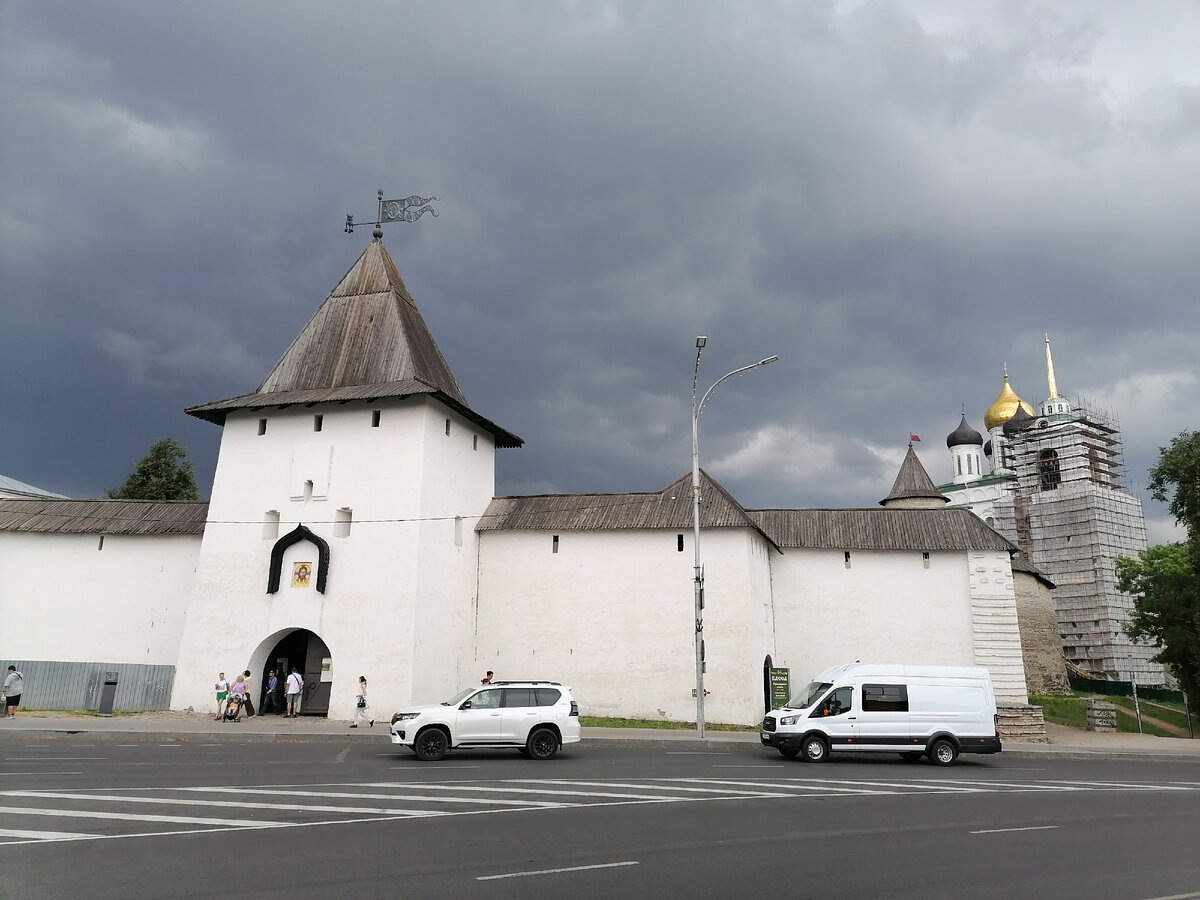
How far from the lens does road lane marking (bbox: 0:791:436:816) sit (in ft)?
33.2

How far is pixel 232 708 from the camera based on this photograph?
82.7 ft

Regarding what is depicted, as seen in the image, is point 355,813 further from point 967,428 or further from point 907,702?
point 967,428

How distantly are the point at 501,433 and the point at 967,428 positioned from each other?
70.0 meters

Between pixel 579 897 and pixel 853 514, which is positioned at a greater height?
pixel 853 514

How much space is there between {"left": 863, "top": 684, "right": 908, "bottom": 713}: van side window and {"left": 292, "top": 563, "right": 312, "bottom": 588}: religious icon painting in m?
18.5

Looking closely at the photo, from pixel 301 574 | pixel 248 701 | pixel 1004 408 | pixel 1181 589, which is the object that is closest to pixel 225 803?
pixel 248 701

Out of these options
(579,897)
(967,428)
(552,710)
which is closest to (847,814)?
(579,897)

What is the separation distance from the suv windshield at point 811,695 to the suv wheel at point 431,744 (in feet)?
26.5

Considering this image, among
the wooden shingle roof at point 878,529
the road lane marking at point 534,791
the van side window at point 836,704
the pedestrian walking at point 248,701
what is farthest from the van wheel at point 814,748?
the pedestrian walking at point 248,701

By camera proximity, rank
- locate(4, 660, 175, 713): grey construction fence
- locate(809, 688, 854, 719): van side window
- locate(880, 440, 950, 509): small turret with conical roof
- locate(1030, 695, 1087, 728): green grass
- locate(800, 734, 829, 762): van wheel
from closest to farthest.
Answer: locate(800, 734, 829, 762): van wheel
locate(809, 688, 854, 719): van side window
locate(4, 660, 175, 713): grey construction fence
locate(1030, 695, 1087, 728): green grass
locate(880, 440, 950, 509): small turret with conical roof

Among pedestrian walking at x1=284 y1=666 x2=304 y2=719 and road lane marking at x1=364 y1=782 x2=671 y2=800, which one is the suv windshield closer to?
road lane marking at x1=364 y1=782 x2=671 y2=800

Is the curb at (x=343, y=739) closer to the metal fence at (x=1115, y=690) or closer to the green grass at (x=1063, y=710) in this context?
the green grass at (x=1063, y=710)

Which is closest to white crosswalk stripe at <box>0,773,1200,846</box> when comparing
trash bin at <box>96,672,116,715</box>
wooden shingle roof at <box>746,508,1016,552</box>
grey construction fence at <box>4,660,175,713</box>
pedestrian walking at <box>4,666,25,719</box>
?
wooden shingle roof at <box>746,508,1016,552</box>

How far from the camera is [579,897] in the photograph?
21.5ft
